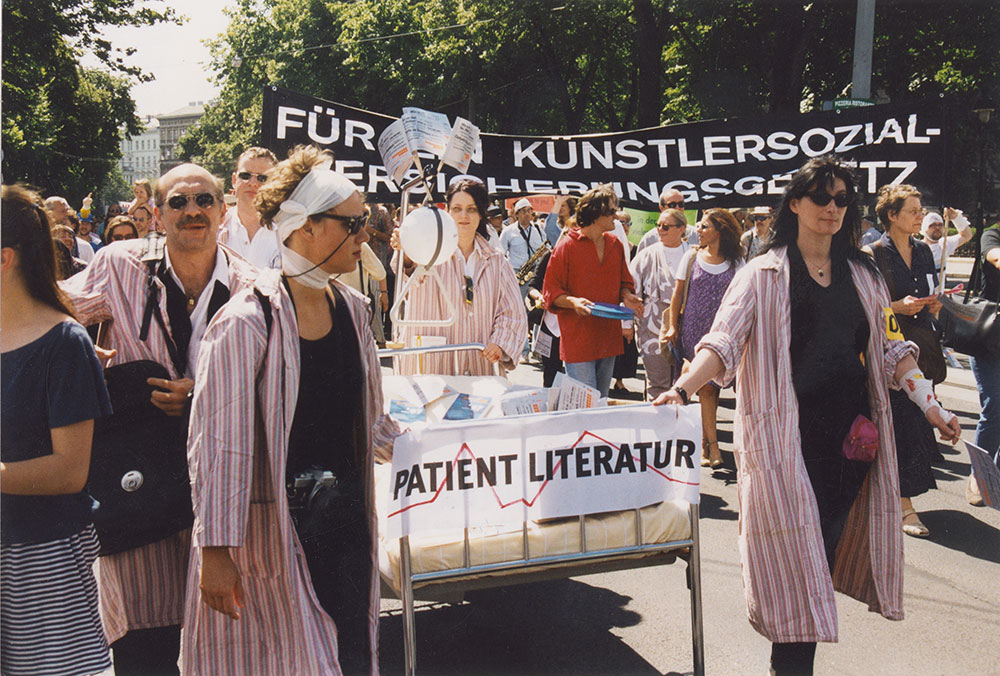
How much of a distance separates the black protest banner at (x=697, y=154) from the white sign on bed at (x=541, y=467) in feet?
11.9

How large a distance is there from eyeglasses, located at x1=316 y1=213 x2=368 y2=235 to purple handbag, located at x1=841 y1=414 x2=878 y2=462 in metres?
1.95

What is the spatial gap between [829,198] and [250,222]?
10.00 ft

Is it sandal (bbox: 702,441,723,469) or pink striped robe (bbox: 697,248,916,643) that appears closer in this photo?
pink striped robe (bbox: 697,248,916,643)

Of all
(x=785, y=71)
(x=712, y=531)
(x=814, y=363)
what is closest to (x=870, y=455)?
(x=814, y=363)

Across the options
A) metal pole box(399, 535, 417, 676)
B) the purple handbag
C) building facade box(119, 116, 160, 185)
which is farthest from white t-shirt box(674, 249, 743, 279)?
building facade box(119, 116, 160, 185)

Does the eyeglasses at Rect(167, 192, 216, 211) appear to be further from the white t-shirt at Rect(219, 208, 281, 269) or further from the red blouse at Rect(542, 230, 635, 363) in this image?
the red blouse at Rect(542, 230, 635, 363)

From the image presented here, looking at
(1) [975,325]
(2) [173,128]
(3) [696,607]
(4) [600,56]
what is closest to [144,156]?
(2) [173,128]

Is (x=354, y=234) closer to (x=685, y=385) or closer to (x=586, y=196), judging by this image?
(x=685, y=385)

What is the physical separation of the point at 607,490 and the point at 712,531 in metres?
2.62

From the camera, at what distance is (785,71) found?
19328mm

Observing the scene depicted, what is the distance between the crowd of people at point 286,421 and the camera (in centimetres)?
246

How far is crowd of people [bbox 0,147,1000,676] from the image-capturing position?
97.0 inches

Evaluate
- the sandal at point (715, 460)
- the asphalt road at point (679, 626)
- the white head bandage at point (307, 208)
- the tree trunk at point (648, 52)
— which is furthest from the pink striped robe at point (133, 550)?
the tree trunk at point (648, 52)

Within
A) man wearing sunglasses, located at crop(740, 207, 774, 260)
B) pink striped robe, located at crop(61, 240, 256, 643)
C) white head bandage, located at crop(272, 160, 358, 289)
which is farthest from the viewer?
man wearing sunglasses, located at crop(740, 207, 774, 260)
